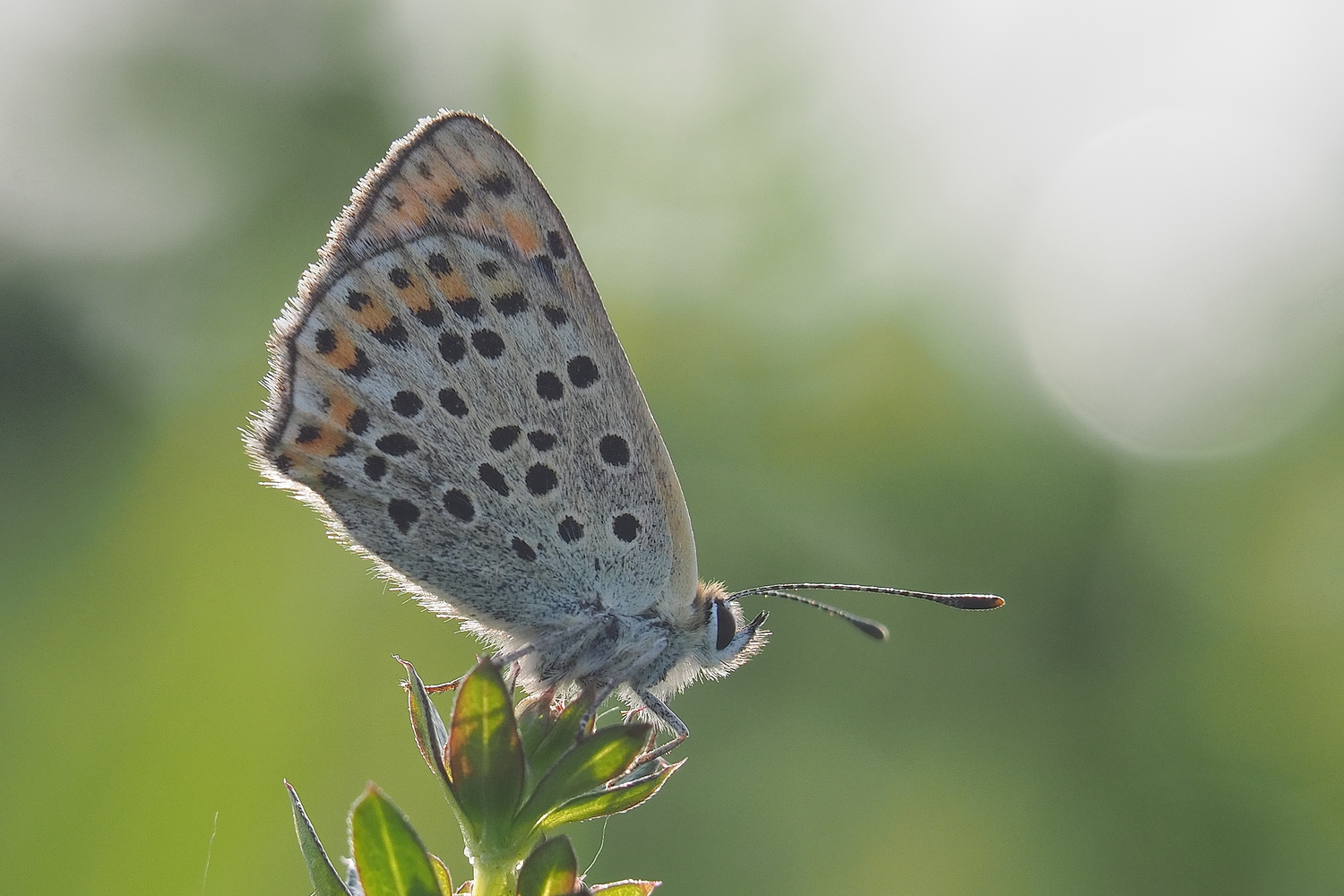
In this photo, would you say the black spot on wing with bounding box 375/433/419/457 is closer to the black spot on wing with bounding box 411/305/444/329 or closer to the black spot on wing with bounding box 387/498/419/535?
the black spot on wing with bounding box 387/498/419/535

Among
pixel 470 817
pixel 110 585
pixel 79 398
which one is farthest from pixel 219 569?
pixel 470 817

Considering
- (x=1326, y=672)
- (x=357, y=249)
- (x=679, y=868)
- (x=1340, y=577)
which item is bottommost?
(x=679, y=868)

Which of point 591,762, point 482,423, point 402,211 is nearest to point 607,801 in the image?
point 591,762

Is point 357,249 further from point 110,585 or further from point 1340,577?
point 1340,577

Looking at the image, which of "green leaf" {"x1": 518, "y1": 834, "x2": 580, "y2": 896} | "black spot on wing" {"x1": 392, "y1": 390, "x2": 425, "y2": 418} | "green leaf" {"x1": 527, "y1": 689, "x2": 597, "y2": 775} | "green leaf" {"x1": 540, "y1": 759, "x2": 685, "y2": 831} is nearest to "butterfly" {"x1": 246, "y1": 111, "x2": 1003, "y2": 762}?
"black spot on wing" {"x1": 392, "y1": 390, "x2": 425, "y2": 418}

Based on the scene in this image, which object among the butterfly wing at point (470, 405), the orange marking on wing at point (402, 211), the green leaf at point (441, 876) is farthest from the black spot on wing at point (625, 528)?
the green leaf at point (441, 876)
